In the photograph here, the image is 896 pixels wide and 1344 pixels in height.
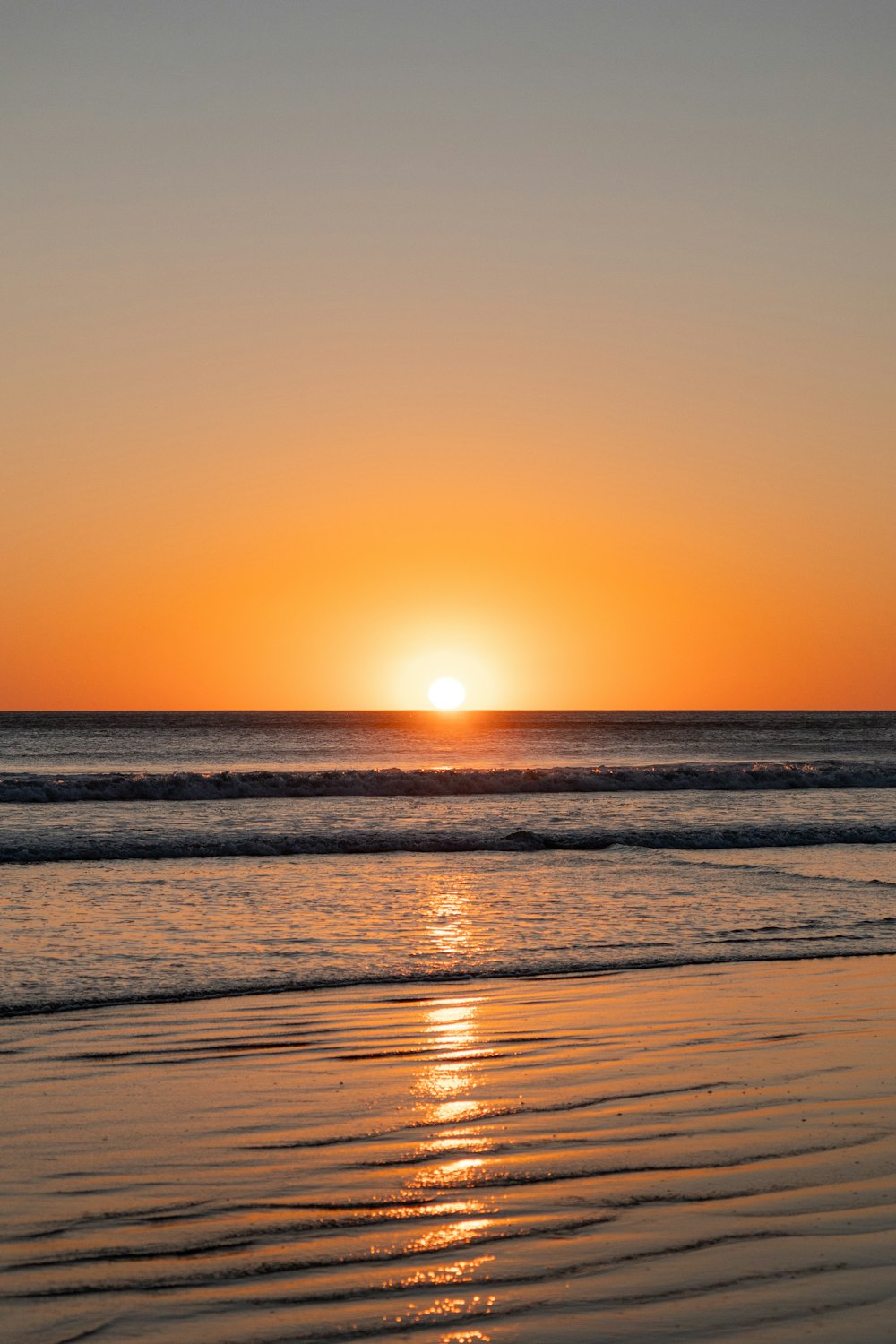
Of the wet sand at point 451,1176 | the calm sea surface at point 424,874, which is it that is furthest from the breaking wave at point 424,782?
the wet sand at point 451,1176

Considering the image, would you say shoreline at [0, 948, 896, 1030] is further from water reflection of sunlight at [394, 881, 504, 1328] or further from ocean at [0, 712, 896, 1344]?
water reflection of sunlight at [394, 881, 504, 1328]

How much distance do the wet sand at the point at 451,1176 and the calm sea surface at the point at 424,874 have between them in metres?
2.05

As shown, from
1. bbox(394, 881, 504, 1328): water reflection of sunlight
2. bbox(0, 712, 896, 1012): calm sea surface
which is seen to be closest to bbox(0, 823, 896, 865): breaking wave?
bbox(0, 712, 896, 1012): calm sea surface

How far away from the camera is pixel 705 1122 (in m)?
5.81

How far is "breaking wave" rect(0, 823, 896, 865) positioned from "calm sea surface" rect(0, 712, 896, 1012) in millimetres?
79

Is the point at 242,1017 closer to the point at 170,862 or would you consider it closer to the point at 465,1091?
the point at 465,1091

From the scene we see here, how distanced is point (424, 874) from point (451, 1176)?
11951 millimetres

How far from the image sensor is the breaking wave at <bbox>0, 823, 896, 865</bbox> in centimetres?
1950

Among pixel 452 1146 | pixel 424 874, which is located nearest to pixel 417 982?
pixel 452 1146

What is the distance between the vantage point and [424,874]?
668 inches

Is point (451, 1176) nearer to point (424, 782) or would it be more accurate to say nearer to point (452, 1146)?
point (452, 1146)

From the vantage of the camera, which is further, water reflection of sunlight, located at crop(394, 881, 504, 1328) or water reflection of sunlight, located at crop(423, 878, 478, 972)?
water reflection of sunlight, located at crop(423, 878, 478, 972)

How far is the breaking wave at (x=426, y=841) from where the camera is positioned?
1950cm

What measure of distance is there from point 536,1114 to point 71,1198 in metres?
2.25
